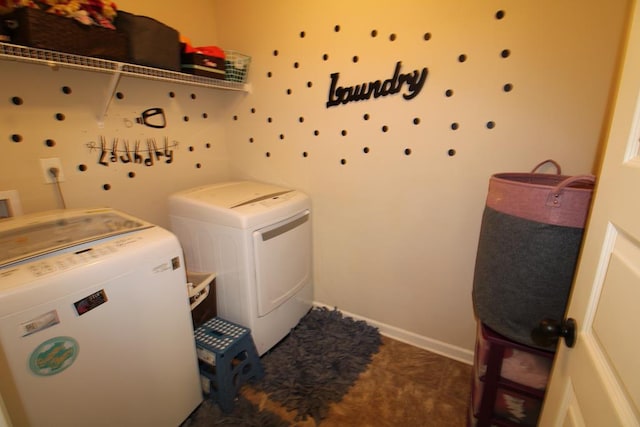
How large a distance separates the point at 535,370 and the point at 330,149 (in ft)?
4.61

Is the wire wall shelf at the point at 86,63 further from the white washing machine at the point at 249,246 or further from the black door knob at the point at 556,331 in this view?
the black door knob at the point at 556,331

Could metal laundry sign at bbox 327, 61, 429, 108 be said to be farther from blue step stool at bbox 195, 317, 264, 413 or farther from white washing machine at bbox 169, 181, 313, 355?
blue step stool at bbox 195, 317, 264, 413

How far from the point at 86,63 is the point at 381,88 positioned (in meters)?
1.34

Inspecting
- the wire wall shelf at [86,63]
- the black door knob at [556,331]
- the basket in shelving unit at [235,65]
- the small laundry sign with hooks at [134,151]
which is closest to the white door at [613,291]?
the black door knob at [556,331]

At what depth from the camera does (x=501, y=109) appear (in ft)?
4.40

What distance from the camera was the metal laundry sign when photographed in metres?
1.49

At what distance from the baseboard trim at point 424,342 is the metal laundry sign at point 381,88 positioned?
140 cm

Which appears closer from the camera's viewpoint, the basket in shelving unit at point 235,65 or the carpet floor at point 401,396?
the carpet floor at point 401,396

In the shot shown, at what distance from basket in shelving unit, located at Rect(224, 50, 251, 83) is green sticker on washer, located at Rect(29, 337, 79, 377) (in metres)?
1.57

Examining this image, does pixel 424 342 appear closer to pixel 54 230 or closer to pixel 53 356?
pixel 53 356

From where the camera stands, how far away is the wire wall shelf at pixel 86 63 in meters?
1.04

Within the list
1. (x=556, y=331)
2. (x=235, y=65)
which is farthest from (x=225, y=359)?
(x=235, y=65)

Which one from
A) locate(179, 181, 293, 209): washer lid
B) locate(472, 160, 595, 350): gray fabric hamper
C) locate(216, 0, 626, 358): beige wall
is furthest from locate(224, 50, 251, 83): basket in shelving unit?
locate(472, 160, 595, 350): gray fabric hamper

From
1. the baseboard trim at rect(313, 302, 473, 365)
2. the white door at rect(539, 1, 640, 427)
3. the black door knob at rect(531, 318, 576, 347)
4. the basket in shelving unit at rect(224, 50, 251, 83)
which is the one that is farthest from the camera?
the basket in shelving unit at rect(224, 50, 251, 83)
